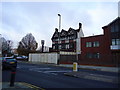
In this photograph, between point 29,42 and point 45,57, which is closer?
point 45,57

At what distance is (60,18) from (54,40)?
1211 inches

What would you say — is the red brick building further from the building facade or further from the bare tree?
the bare tree

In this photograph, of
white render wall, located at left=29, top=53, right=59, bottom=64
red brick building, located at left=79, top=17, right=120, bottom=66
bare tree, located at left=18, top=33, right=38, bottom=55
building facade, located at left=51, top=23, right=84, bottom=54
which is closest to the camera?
white render wall, located at left=29, top=53, right=59, bottom=64

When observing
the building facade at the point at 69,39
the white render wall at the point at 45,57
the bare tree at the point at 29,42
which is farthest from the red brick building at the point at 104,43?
the bare tree at the point at 29,42

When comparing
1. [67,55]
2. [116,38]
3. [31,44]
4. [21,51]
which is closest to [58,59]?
[67,55]

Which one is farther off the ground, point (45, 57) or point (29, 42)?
point (29, 42)

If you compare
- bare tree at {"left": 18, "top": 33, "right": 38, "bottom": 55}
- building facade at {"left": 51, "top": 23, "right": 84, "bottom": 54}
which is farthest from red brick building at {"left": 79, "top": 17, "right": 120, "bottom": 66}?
bare tree at {"left": 18, "top": 33, "right": 38, "bottom": 55}

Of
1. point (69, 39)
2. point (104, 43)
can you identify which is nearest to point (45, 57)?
point (104, 43)

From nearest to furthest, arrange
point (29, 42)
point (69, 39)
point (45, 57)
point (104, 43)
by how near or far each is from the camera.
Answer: point (104, 43) < point (45, 57) < point (69, 39) < point (29, 42)

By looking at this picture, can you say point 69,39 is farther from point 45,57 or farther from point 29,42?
point 29,42

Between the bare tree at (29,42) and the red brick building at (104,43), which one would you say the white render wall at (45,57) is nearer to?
the red brick building at (104,43)

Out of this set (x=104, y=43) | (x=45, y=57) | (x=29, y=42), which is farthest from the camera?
(x=29, y=42)

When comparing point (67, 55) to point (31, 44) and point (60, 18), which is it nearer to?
point (60, 18)

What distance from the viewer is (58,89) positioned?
8.06 meters
